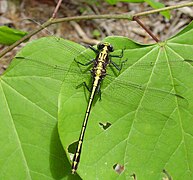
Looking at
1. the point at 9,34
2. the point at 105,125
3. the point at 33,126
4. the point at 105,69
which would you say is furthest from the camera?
the point at 9,34

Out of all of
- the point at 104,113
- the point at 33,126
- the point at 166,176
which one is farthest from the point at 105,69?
the point at 166,176

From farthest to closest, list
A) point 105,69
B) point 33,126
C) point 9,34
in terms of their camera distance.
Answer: point 9,34 < point 105,69 < point 33,126

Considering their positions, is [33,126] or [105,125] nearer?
[105,125]

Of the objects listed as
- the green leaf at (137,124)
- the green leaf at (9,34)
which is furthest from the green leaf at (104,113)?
the green leaf at (9,34)

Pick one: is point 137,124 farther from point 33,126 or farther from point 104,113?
point 33,126

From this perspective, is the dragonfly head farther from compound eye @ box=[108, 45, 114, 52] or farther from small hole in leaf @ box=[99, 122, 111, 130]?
small hole in leaf @ box=[99, 122, 111, 130]

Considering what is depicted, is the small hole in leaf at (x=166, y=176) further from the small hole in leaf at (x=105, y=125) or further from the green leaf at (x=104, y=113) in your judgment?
the small hole in leaf at (x=105, y=125)

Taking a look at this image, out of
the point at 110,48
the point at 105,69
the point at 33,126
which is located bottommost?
the point at 33,126
